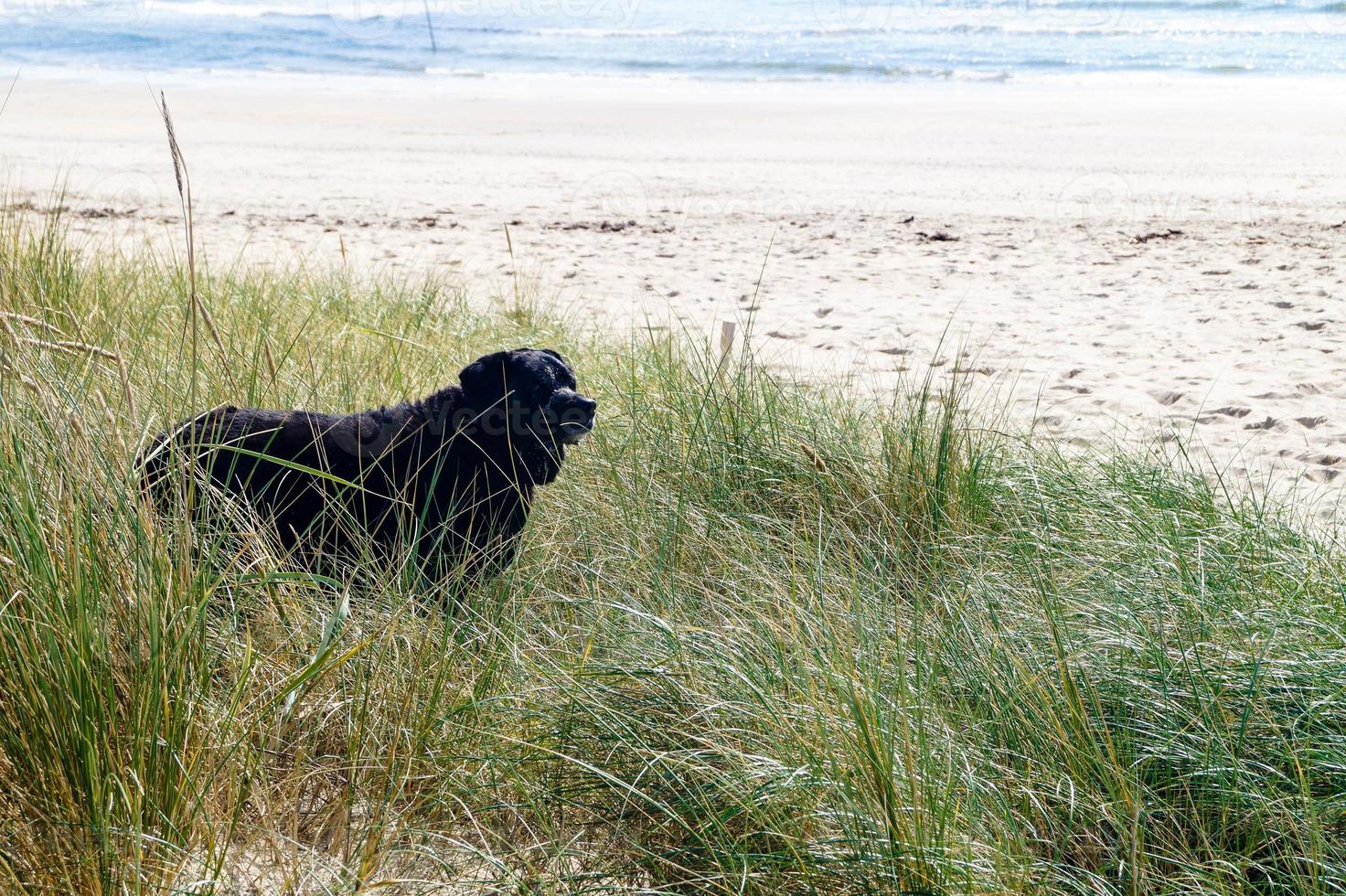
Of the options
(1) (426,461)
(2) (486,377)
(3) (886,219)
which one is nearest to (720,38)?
(3) (886,219)

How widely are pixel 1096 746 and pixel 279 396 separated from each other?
3091 mm

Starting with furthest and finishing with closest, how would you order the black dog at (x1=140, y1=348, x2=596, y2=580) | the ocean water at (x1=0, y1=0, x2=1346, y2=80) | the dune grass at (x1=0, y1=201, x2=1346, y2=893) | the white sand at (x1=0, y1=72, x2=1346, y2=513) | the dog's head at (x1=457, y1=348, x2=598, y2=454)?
the ocean water at (x1=0, y1=0, x2=1346, y2=80)
the white sand at (x1=0, y1=72, x2=1346, y2=513)
the dog's head at (x1=457, y1=348, x2=598, y2=454)
the black dog at (x1=140, y1=348, x2=596, y2=580)
the dune grass at (x1=0, y1=201, x2=1346, y2=893)

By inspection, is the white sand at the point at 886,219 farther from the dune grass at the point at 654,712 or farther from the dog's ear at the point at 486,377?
the dog's ear at the point at 486,377

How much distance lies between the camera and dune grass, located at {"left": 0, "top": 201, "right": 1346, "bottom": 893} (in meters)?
1.76

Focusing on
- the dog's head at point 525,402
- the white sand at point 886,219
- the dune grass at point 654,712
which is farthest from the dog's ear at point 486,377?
the white sand at point 886,219

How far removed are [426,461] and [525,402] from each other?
0.37 meters

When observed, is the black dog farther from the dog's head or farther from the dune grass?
the dune grass

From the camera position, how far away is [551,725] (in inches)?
86.6

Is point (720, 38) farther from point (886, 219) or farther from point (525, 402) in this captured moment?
point (525, 402)

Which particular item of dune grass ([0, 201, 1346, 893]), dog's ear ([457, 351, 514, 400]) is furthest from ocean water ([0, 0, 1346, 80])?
dune grass ([0, 201, 1346, 893])

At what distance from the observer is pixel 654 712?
2174mm

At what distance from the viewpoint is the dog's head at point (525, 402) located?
10.8ft

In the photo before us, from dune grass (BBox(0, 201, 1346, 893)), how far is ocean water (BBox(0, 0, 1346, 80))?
2885 centimetres

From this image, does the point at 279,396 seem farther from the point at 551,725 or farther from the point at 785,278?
the point at 785,278
